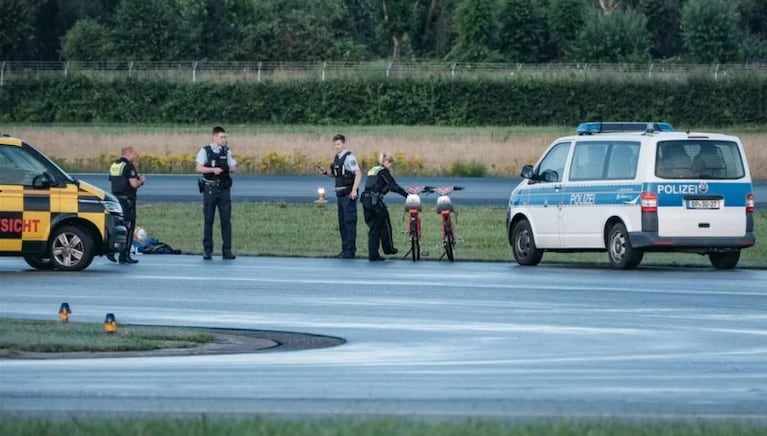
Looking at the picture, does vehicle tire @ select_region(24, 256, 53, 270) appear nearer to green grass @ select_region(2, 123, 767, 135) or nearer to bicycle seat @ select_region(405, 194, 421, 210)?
bicycle seat @ select_region(405, 194, 421, 210)

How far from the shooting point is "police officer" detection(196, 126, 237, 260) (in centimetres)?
2627

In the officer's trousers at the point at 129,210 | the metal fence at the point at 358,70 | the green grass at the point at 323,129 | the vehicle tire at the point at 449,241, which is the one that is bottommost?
the vehicle tire at the point at 449,241

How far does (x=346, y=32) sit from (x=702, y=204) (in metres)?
76.5

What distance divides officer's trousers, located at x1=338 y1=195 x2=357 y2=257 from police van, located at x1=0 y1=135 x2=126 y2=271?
4.13 metres

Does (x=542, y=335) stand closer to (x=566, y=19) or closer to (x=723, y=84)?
(x=723, y=84)

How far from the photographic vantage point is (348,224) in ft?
88.5

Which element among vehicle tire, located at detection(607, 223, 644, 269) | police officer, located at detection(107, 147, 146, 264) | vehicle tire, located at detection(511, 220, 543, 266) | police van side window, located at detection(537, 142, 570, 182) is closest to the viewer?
vehicle tire, located at detection(607, 223, 644, 269)

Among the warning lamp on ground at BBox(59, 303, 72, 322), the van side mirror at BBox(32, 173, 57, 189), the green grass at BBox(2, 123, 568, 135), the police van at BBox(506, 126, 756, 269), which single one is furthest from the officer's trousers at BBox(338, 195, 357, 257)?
the green grass at BBox(2, 123, 568, 135)

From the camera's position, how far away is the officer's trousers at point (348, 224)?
2692 cm

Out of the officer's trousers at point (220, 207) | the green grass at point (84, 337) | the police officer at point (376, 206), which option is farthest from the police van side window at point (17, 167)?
the green grass at point (84, 337)

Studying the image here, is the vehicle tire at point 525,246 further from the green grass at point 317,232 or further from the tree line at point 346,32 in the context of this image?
the tree line at point 346,32

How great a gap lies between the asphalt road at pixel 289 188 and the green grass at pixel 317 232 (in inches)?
72.8

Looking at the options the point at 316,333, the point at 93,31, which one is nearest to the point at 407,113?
the point at 93,31

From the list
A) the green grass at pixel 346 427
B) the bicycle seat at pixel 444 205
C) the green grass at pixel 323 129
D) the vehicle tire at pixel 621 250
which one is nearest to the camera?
the green grass at pixel 346 427
